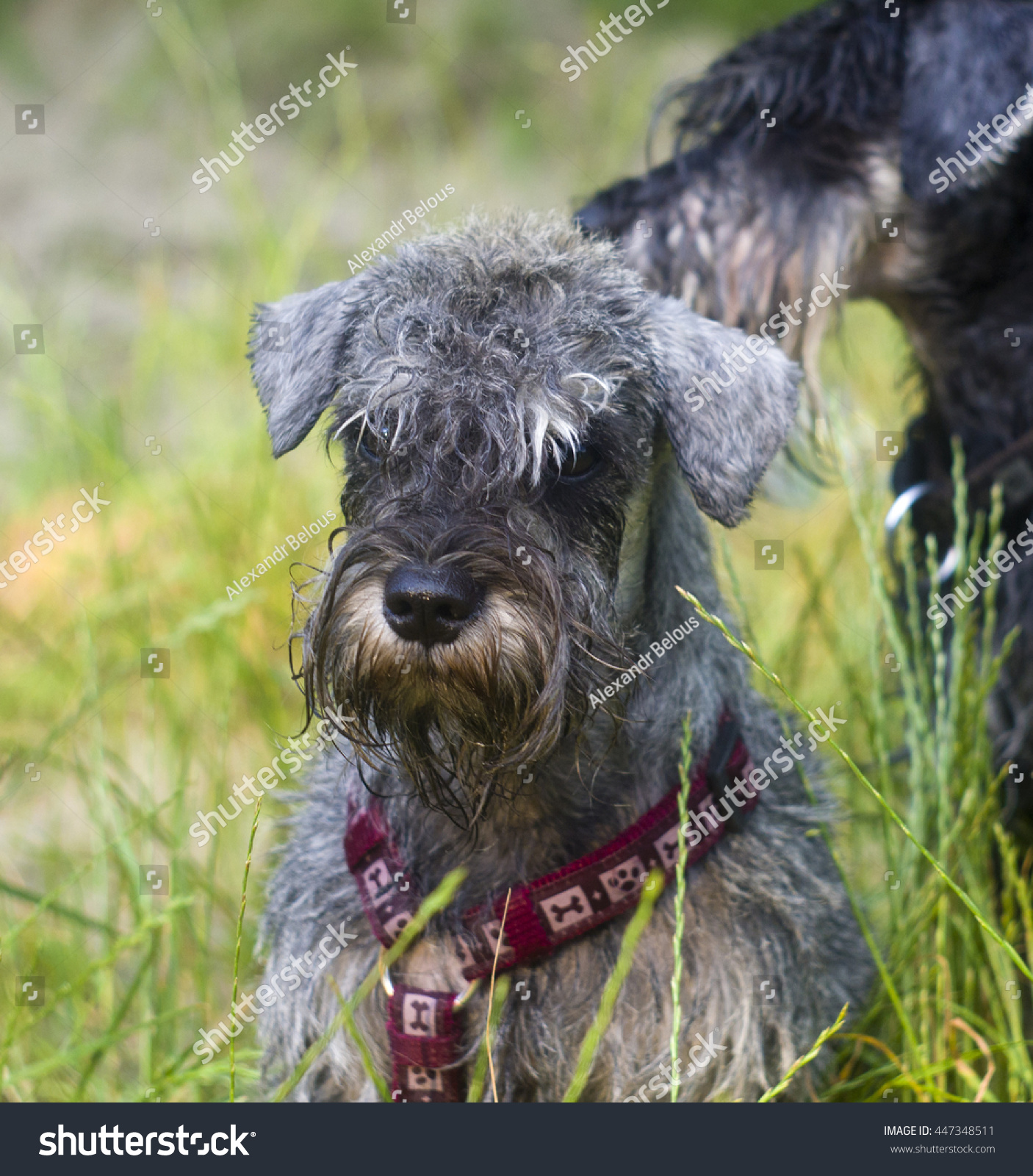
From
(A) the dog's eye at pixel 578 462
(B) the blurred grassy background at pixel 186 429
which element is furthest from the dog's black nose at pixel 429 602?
(B) the blurred grassy background at pixel 186 429

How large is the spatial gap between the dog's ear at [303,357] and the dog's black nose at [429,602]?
52cm

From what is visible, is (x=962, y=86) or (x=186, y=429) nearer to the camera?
(x=962, y=86)

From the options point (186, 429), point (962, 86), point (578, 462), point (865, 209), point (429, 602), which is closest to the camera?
point (429, 602)

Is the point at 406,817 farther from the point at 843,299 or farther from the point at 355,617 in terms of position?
the point at 843,299

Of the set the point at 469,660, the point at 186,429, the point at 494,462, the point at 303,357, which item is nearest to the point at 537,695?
the point at 469,660

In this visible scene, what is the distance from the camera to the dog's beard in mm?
1793

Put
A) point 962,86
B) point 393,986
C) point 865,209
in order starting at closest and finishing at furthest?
point 393,986 < point 962,86 < point 865,209

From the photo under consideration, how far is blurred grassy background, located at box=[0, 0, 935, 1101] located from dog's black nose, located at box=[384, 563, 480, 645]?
0.66m

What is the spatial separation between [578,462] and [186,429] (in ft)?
11.5

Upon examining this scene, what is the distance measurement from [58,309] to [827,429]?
157 inches

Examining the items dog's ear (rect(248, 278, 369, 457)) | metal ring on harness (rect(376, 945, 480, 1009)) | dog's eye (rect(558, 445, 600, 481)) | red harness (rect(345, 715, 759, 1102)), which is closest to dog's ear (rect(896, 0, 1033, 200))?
dog's eye (rect(558, 445, 600, 481))

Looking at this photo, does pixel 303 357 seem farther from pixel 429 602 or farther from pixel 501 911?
pixel 501 911

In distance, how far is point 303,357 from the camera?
7.23ft
